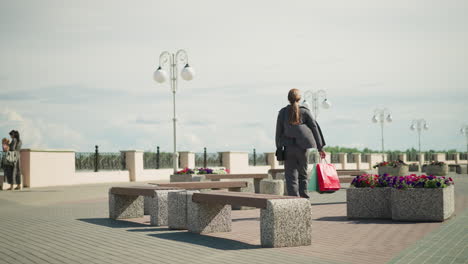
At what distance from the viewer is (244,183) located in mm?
12258

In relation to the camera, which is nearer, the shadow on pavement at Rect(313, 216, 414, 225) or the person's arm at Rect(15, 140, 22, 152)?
the shadow on pavement at Rect(313, 216, 414, 225)

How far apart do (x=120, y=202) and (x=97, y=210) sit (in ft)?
8.60

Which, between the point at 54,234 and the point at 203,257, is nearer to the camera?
the point at 203,257

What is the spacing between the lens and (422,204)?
387 inches

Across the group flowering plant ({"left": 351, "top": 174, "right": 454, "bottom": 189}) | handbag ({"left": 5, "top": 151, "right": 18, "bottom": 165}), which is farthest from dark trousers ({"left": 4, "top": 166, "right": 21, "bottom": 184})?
flowering plant ({"left": 351, "top": 174, "right": 454, "bottom": 189})

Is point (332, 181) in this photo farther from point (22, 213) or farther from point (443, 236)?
point (22, 213)

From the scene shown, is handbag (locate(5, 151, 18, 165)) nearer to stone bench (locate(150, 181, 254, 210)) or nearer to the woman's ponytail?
stone bench (locate(150, 181, 254, 210))

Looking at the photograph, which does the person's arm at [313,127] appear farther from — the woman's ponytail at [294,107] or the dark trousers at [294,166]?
the dark trousers at [294,166]

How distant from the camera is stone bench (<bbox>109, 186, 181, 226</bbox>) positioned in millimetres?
9664

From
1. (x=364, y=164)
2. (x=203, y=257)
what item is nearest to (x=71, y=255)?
(x=203, y=257)

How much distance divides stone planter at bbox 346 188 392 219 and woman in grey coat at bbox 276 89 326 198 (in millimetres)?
1520

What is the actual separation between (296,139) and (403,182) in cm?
235

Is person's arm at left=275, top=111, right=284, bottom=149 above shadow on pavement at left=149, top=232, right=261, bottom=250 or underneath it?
above

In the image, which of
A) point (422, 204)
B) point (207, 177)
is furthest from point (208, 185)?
point (207, 177)
